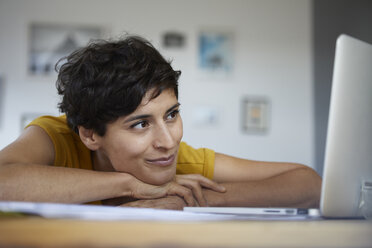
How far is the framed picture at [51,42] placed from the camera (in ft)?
10.9

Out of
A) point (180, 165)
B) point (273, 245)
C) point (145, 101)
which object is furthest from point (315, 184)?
point (273, 245)

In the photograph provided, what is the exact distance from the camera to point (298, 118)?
11.6 feet

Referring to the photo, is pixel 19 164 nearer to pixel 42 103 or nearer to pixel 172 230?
pixel 172 230

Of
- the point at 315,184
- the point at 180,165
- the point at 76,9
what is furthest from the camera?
the point at 76,9

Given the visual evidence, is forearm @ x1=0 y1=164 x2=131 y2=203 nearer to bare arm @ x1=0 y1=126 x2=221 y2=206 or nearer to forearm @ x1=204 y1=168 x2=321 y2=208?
bare arm @ x1=0 y1=126 x2=221 y2=206

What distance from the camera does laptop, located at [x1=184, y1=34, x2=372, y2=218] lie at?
22.3 inches

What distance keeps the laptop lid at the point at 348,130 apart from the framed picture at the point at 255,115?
281 centimetres

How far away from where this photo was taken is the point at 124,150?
0.99 meters

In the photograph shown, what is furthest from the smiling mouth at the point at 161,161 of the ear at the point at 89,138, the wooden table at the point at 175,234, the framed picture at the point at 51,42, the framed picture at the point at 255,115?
the framed picture at the point at 51,42

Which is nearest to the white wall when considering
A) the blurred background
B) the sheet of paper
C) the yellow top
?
the blurred background

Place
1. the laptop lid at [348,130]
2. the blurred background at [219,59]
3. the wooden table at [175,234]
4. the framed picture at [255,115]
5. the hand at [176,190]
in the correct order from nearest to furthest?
1. the wooden table at [175,234]
2. the laptop lid at [348,130]
3. the hand at [176,190]
4. the blurred background at [219,59]
5. the framed picture at [255,115]

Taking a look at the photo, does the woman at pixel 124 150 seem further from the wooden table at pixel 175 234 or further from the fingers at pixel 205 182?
the wooden table at pixel 175 234

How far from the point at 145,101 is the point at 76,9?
283 cm

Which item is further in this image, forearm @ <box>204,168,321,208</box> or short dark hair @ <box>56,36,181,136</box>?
forearm @ <box>204,168,321,208</box>
